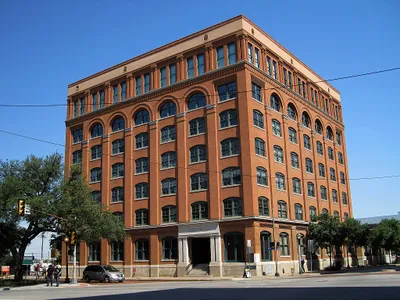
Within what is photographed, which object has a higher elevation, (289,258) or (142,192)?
(142,192)

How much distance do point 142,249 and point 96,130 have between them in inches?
725

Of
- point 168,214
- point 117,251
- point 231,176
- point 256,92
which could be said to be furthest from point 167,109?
point 117,251

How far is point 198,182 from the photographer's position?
4738 cm

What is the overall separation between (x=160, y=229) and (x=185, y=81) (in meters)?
16.5

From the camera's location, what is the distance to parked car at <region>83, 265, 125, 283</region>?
41.6 metres

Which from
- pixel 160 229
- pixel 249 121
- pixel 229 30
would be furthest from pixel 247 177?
pixel 229 30

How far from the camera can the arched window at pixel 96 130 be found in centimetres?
6034

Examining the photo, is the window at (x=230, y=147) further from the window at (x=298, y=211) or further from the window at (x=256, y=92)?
the window at (x=298, y=211)

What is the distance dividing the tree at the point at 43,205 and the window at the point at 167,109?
1326cm

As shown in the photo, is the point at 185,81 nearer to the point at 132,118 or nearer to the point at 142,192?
the point at 132,118

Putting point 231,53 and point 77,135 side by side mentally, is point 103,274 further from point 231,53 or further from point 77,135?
point 77,135

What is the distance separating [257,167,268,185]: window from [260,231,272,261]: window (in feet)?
16.4

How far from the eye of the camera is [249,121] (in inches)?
1756

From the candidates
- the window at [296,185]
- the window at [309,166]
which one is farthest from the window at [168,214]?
the window at [309,166]
